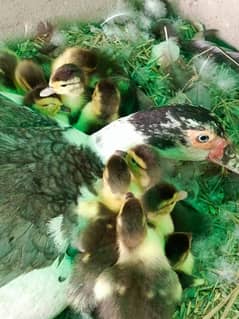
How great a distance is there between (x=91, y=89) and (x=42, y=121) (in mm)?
206

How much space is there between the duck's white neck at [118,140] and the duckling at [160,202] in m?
0.16

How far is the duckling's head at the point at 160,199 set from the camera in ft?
7.04

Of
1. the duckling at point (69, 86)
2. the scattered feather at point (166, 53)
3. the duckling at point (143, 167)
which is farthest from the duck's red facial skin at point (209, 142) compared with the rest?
the scattered feather at point (166, 53)

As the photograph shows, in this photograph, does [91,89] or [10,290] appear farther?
[91,89]

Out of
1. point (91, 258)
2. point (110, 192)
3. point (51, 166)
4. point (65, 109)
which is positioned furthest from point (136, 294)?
point (65, 109)

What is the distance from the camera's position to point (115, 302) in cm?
205

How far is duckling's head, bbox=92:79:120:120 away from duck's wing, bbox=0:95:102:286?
0.50 feet

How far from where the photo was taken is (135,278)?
6.75 ft

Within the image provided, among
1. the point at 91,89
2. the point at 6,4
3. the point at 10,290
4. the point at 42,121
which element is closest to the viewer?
the point at 10,290

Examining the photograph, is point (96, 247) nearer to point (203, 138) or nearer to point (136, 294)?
point (136, 294)

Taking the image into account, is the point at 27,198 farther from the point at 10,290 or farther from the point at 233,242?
the point at 233,242

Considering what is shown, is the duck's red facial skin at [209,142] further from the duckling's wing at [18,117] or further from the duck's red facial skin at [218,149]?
the duckling's wing at [18,117]

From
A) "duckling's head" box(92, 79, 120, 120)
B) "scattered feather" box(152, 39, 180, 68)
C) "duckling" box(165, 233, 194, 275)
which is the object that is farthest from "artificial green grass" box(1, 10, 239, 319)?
"duckling's head" box(92, 79, 120, 120)

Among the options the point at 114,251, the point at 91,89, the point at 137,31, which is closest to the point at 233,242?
the point at 114,251
